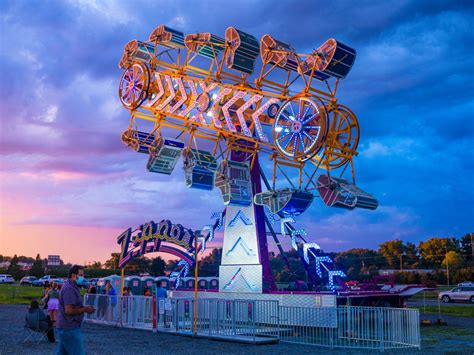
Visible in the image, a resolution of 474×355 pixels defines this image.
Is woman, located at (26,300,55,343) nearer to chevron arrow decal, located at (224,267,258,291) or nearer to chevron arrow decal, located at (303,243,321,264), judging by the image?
chevron arrow decal, located at (224,267,258,291)

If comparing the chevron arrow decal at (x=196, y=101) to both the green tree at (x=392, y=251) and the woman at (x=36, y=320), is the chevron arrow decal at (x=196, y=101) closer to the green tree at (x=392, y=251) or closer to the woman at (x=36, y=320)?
the woman at (x=36, y=320)

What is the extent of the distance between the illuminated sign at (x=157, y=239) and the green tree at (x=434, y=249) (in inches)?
2981

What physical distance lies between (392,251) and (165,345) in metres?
88.6

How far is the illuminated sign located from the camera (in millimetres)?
26922

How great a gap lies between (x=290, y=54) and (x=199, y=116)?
5.24 meters

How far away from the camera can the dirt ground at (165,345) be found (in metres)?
13.9

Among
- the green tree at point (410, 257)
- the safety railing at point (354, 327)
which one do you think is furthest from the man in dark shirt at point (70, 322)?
the green tree at point (410, 257)

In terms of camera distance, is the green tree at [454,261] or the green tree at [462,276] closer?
the green tree at [462,276]

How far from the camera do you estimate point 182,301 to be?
58.5 ft

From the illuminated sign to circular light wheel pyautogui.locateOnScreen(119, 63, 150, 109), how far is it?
601 centimetres

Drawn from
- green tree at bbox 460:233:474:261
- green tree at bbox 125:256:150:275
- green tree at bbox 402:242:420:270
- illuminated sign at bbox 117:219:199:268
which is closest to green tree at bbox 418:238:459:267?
green tree at bbox 402:242:420:270

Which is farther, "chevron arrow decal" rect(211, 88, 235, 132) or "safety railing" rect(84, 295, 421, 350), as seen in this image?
"chevron arrow decal" rect(211, 88, 235, 132)

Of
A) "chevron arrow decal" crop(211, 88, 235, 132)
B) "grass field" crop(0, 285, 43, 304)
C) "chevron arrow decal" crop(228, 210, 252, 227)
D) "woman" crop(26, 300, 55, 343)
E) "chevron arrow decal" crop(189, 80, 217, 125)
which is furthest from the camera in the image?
"grass field" crop(0, 285, 43, 304)

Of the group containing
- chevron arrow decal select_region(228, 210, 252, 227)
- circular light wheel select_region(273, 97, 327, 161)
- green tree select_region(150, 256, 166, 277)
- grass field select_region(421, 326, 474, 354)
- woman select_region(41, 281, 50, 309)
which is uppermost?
circular light wheel select_region(273, 97, 327, 161)
